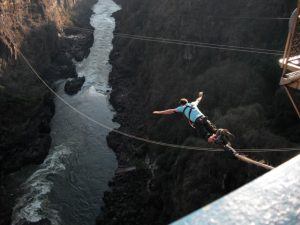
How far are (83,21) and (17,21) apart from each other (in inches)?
856

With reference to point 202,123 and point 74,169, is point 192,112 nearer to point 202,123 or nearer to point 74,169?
point 202,123

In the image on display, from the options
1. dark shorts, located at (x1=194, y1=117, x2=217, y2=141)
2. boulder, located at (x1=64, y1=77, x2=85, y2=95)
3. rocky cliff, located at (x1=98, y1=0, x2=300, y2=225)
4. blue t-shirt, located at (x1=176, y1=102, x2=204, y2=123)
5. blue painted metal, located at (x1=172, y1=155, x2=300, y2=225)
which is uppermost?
blue painted metal, located at (x1=172, y1=155, x2=300, y2=225)

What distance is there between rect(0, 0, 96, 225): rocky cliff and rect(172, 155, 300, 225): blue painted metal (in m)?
26.6

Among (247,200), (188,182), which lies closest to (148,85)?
(188,182)

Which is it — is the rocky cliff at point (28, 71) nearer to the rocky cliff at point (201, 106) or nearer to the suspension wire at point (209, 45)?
the rocky cliff at point (201, 106)

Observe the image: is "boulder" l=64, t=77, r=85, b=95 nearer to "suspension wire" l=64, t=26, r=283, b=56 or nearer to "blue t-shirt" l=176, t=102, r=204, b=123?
"suspension wire" l=64, t=26, r=283, b=56

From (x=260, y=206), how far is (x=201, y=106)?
29.0m

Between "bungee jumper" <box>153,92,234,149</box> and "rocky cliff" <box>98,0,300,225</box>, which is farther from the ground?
"bungee jumper" <box>153,92,234,149</box>

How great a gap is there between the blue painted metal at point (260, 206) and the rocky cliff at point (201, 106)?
18.9m

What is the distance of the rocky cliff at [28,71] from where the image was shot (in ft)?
111

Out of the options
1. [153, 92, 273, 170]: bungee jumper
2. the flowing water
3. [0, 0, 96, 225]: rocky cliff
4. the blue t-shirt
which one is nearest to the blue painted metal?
[153, 92, 273, 170]: bungee jumper

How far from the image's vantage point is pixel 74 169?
A: 30812mm

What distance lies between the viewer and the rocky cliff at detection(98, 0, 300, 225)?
872 inches

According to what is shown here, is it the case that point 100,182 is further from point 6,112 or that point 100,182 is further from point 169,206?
point 6,112
